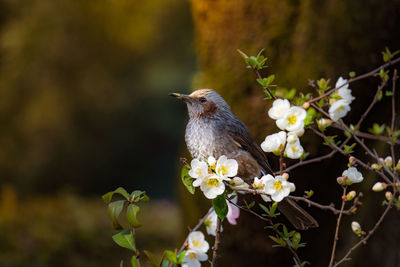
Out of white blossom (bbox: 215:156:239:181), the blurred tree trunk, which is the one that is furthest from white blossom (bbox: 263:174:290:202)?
the blurred tree trunk

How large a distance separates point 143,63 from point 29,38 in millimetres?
3105

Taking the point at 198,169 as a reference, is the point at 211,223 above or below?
below

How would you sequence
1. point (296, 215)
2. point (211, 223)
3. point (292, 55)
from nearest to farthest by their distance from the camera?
point (296, 215)
point (211, 223)
point (292, 55)

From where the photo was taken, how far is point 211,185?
1.48m

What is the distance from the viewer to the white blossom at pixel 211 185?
146cm

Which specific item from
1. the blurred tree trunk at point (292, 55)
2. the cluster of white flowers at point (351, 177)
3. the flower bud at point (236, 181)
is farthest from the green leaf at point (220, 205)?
the blurred tree trunk at point (292, 55)

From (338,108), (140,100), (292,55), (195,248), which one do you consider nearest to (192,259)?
(195,248)

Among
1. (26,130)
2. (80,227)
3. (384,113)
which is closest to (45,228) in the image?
(80,227)

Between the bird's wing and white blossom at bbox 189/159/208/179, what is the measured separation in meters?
0.39

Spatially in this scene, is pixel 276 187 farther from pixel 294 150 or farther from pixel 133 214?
pixel 133 214

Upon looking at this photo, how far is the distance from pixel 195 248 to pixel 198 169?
401 mm

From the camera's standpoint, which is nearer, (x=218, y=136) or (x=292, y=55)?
(x=218, y=136)

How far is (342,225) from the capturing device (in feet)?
10.4

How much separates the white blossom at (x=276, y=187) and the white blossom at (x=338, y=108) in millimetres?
297
